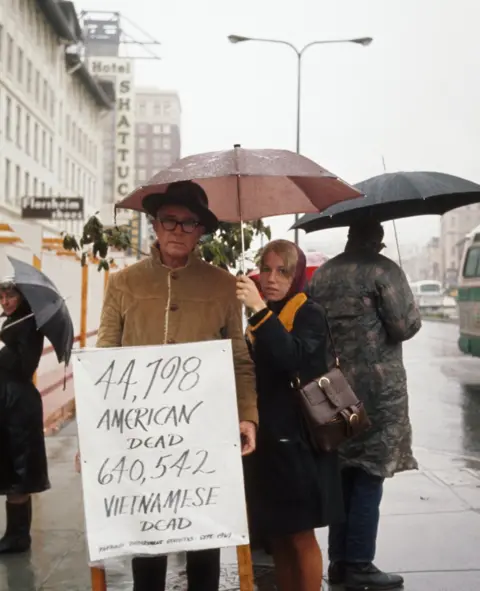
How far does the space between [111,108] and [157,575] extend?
66972mm

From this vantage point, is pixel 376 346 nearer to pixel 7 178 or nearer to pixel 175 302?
pixel 175 302

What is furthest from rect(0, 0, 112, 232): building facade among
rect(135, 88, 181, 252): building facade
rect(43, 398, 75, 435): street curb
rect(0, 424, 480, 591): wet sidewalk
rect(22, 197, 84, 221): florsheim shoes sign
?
rect(135, 88, 181, 252): building facade

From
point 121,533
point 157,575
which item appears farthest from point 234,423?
point 157,575

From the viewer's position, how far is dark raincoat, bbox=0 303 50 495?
493cm

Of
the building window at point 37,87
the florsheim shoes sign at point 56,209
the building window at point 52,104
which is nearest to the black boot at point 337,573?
the florsheim shoes sign at point 56,209

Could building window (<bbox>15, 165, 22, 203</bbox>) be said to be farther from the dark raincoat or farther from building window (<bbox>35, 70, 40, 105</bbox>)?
the dark raincoat

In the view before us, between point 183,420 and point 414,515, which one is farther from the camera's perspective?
point 414,515

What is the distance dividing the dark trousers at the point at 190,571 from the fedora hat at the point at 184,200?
140 centimetres

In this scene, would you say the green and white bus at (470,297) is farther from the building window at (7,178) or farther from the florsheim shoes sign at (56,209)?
the building window at (7,178)

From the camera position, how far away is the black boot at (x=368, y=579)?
4359 mm

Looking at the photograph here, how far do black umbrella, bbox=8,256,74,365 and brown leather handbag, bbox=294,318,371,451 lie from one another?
1.84 meters

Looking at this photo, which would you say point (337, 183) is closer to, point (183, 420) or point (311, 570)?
point (183, 420)

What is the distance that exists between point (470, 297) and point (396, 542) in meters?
10.4

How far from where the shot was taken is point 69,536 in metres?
5.37
